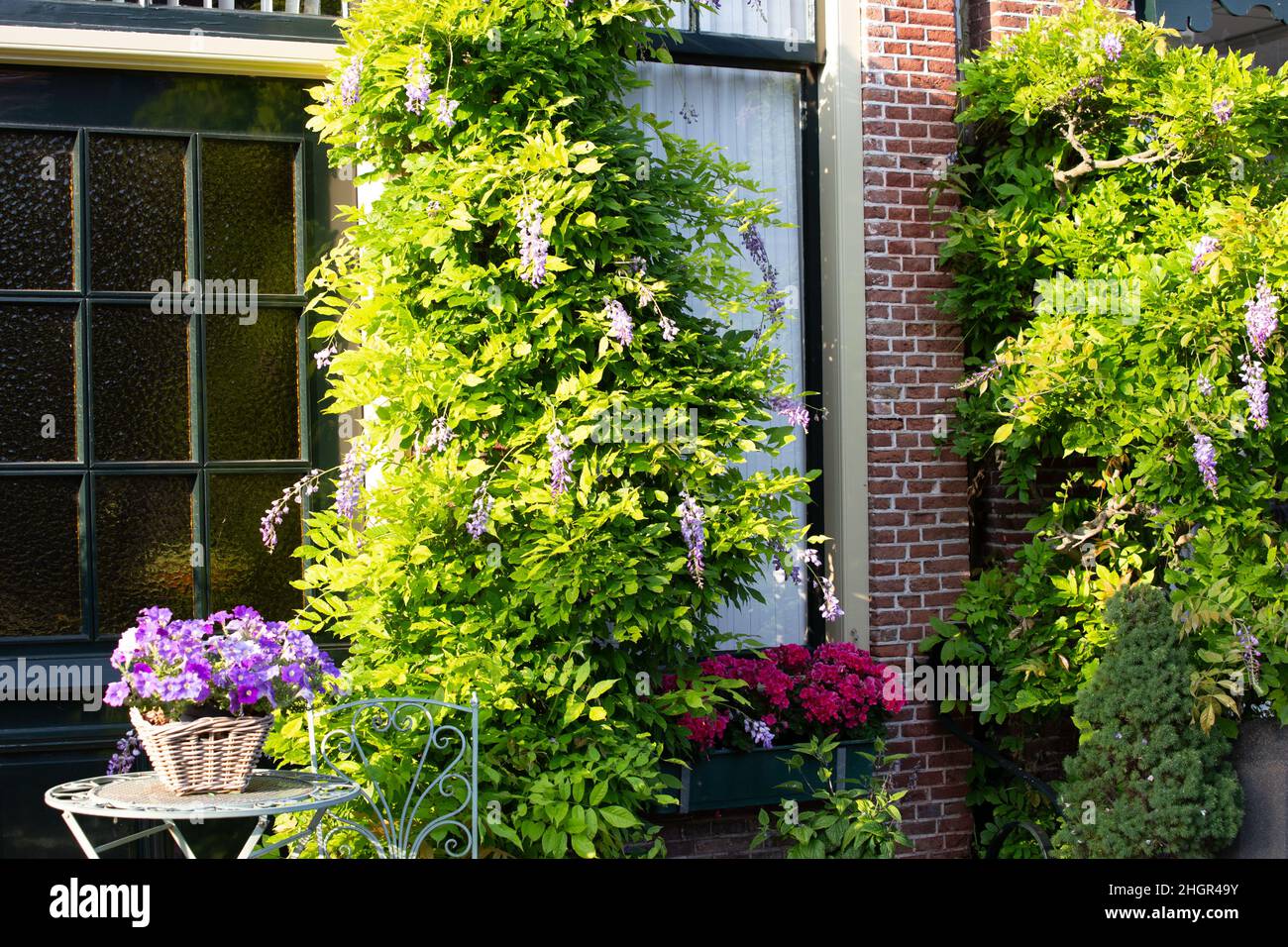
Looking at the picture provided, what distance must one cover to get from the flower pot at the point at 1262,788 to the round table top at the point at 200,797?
304cm

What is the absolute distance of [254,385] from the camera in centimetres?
476

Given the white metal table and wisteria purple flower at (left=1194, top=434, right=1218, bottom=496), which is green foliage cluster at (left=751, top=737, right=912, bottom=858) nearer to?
wisteria purple flower at (left=1194, top=434, right=1218, bottom=496)

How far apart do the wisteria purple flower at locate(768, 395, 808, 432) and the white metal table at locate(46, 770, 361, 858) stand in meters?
1.93

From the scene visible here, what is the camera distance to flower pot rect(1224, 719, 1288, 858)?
14.2ft

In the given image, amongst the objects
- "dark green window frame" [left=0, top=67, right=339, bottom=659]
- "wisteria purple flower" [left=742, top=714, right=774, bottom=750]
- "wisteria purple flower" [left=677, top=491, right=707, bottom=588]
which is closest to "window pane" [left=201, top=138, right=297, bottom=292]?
"dark green window frame" [left=0, top=67, right=339, bottom=659]

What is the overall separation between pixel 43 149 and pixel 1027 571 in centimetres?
414

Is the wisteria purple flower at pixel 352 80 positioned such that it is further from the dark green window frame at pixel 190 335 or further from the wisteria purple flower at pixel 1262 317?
the wisteria purple flower at pixel 1262 317

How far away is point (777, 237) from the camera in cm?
547

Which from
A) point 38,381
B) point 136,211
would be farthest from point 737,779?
point 136,211

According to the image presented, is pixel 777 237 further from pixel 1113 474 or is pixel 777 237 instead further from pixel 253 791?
pixel 253 791

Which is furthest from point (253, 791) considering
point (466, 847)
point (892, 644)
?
point (892, 644)

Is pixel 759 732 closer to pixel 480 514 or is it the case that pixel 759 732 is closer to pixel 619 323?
pixel 480 514

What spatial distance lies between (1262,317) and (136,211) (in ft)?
13.5
